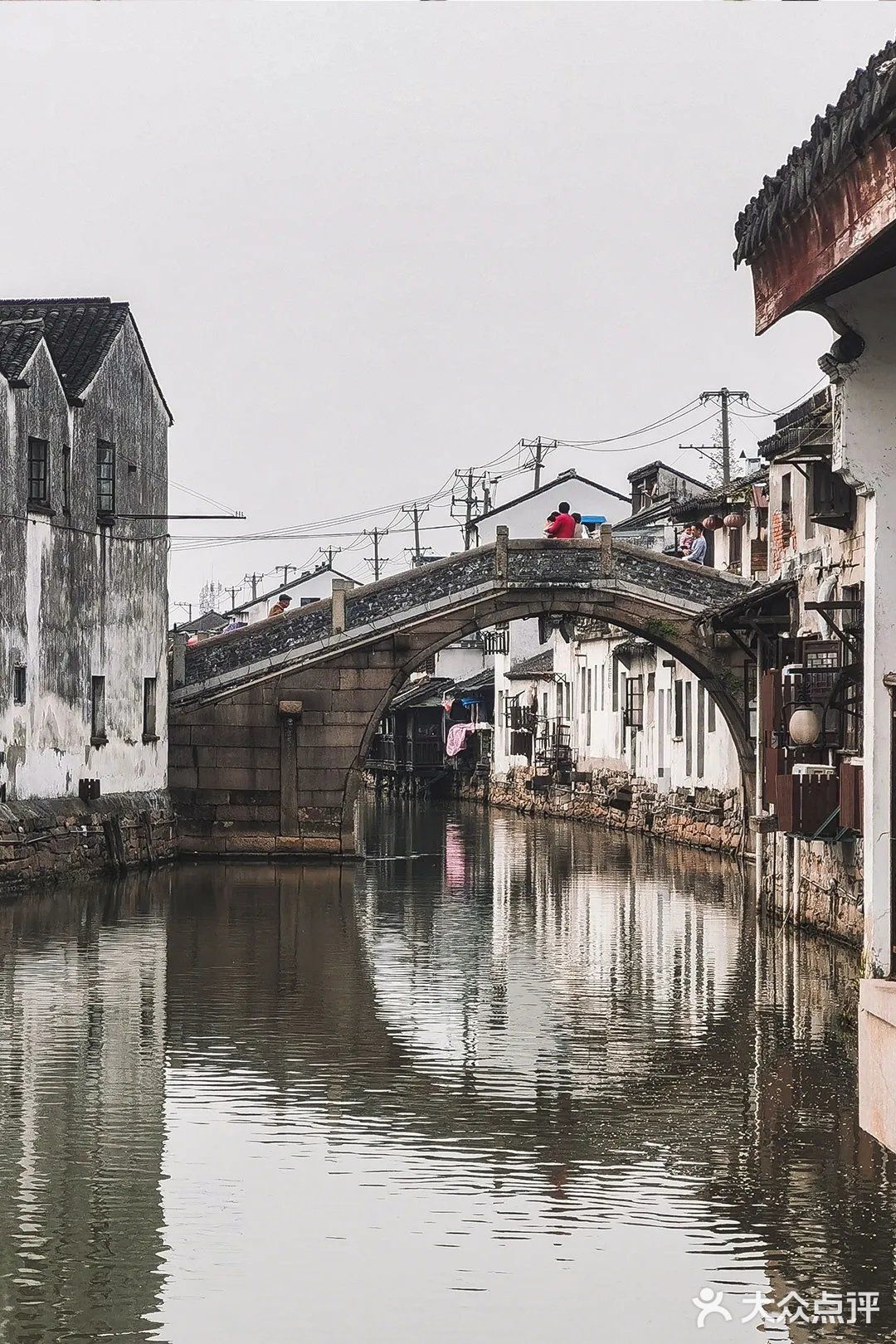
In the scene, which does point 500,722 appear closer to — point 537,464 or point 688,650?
point 537,464

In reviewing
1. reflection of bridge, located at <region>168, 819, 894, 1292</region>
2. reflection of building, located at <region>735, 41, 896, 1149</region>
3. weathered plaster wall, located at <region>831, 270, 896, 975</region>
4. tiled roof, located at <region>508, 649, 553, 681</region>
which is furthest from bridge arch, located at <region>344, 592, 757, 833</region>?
weathered plaster wall, located at <region>831, 270, 896, 975</region>

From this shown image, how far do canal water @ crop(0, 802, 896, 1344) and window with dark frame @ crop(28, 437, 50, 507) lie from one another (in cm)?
716

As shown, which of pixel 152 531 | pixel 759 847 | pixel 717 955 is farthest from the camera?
pixel 152 531

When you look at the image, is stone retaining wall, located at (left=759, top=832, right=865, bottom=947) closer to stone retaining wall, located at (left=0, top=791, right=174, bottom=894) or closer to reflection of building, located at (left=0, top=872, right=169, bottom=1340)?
reflection of building, located at (left=0, top=872, right=169, bottom=1340)

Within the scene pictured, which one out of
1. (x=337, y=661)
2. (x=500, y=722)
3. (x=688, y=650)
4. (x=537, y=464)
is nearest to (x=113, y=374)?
(x=337, y=661)

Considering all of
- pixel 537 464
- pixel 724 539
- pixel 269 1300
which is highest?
pixel 537 464

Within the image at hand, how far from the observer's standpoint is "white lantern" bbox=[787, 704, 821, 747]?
19562mm

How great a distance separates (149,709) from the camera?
106ft

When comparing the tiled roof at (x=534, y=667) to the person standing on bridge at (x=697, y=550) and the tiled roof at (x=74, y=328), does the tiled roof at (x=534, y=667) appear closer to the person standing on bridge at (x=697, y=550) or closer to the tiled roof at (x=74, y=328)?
the person standing on bridge at (x=697, y=550)

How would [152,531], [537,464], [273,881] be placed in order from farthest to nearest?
1. [537,464]
2. [152,531]
3. [273,881]

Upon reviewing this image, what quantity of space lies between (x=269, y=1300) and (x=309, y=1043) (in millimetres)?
6336

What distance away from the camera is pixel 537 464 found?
218 feet

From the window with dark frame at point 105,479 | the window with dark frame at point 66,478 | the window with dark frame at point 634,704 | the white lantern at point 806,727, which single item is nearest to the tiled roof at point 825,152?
the white lantern at point 806,727

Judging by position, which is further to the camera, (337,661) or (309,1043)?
(337,661)
